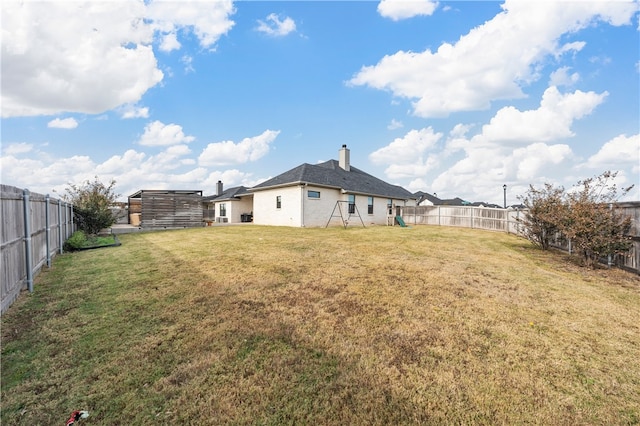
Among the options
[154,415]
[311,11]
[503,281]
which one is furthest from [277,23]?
[154,415]

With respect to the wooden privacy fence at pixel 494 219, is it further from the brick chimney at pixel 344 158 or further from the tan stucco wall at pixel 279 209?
the tan stucco wall at pixel 279 209

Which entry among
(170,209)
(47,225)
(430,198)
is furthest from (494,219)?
(430,198)

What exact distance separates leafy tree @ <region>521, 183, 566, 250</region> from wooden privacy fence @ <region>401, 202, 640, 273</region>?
38 centimetres

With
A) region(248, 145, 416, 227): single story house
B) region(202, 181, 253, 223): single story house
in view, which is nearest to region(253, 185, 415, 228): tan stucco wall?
region(248, 145, 416, 227): single story house

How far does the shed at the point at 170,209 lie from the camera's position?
59.5 feet

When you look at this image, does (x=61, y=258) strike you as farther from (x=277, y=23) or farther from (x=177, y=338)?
(x=277, y=23)

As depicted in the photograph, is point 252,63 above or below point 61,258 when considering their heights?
above

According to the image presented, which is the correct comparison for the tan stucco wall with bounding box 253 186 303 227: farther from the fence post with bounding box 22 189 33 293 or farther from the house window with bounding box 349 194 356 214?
the fence post with bounding box 22 189 33 293

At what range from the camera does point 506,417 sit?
6.88 feet

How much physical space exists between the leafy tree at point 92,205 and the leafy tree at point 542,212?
19276 mm

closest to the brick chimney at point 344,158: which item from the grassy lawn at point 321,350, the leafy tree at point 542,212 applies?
the leafy tree at point 542,212

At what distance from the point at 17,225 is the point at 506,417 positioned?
7616 mm

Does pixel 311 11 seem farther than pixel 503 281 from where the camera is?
Yes

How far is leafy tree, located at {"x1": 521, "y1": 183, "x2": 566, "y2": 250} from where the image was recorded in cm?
934
